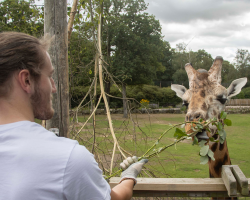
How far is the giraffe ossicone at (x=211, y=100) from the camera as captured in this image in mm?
2672

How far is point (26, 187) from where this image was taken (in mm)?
824

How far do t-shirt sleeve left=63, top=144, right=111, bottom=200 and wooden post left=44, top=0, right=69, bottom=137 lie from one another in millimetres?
1326

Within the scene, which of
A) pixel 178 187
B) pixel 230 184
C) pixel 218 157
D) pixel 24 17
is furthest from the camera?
pixel 24 17

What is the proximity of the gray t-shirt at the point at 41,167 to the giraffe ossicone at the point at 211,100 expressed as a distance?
190 cm


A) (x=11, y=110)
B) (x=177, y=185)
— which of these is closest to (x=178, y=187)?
(x=177, y=185)

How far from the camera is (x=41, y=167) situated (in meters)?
0.85

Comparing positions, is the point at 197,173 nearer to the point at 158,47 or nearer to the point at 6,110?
the point at 6,110

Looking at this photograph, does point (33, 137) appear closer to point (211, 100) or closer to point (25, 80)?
point (25, 80)

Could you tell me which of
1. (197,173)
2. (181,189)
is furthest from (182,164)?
(181,189)

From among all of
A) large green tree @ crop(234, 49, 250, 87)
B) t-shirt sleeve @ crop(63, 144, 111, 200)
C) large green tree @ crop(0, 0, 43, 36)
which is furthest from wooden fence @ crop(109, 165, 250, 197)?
large green tree @ crop(234, 49, 250, 87)

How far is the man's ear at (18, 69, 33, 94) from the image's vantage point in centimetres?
96

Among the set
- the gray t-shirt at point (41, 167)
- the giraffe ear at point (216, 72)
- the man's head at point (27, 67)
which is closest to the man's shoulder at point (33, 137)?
the gray t-shirt at point (41, 167)

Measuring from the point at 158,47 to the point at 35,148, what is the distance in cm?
2118

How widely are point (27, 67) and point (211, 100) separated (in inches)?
91.8
